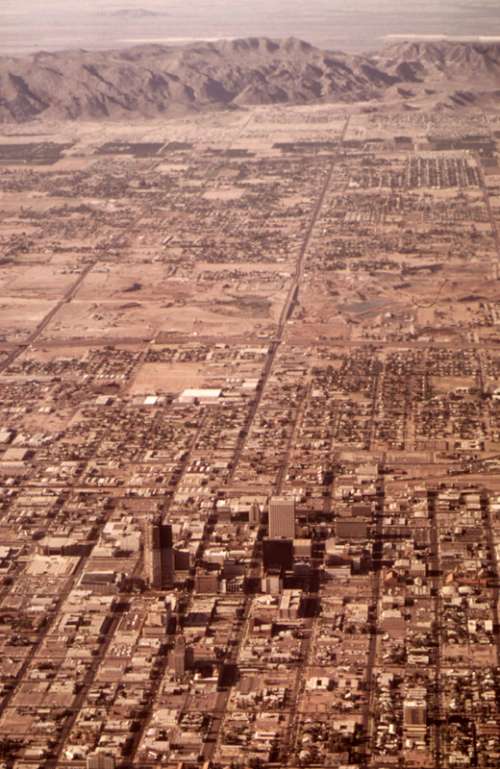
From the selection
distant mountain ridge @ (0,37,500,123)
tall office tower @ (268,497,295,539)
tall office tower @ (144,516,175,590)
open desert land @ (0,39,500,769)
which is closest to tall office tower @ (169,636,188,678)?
open desert land @ (0,39,500,769)

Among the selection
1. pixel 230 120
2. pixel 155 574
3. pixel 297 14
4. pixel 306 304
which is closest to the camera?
pixel 155 574

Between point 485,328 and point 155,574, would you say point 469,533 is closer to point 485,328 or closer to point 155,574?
point 155,574

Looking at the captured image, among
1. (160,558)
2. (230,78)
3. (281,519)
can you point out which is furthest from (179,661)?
(230,78)

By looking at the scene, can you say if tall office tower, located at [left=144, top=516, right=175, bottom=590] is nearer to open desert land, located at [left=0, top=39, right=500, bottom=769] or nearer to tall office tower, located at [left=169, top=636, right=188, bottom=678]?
open desert land, located at [left=0, top=39, right=500, bottom=769]

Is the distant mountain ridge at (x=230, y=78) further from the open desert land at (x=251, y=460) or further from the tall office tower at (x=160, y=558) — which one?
the tall office tower at (x=160, y=558)

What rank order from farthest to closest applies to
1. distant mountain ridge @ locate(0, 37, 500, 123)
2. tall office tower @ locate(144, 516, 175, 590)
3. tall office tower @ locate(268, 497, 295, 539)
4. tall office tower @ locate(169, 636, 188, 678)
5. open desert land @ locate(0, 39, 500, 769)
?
1. distant mountain ridge @ locate(0, 37, 500, 123)
2. tall office tower @ locate(268, 497, 295, 539)
3. tall office tower @ locate(144, 516, 175, 590)
4. tall office tower @ locate(169, 636, 188, 678)
5. open desert land @ locate(0, 39, 500, 769)

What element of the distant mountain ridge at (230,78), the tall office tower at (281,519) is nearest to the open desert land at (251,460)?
the tall office tower at (281,519)

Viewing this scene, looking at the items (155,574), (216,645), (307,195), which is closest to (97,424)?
(155,574)
